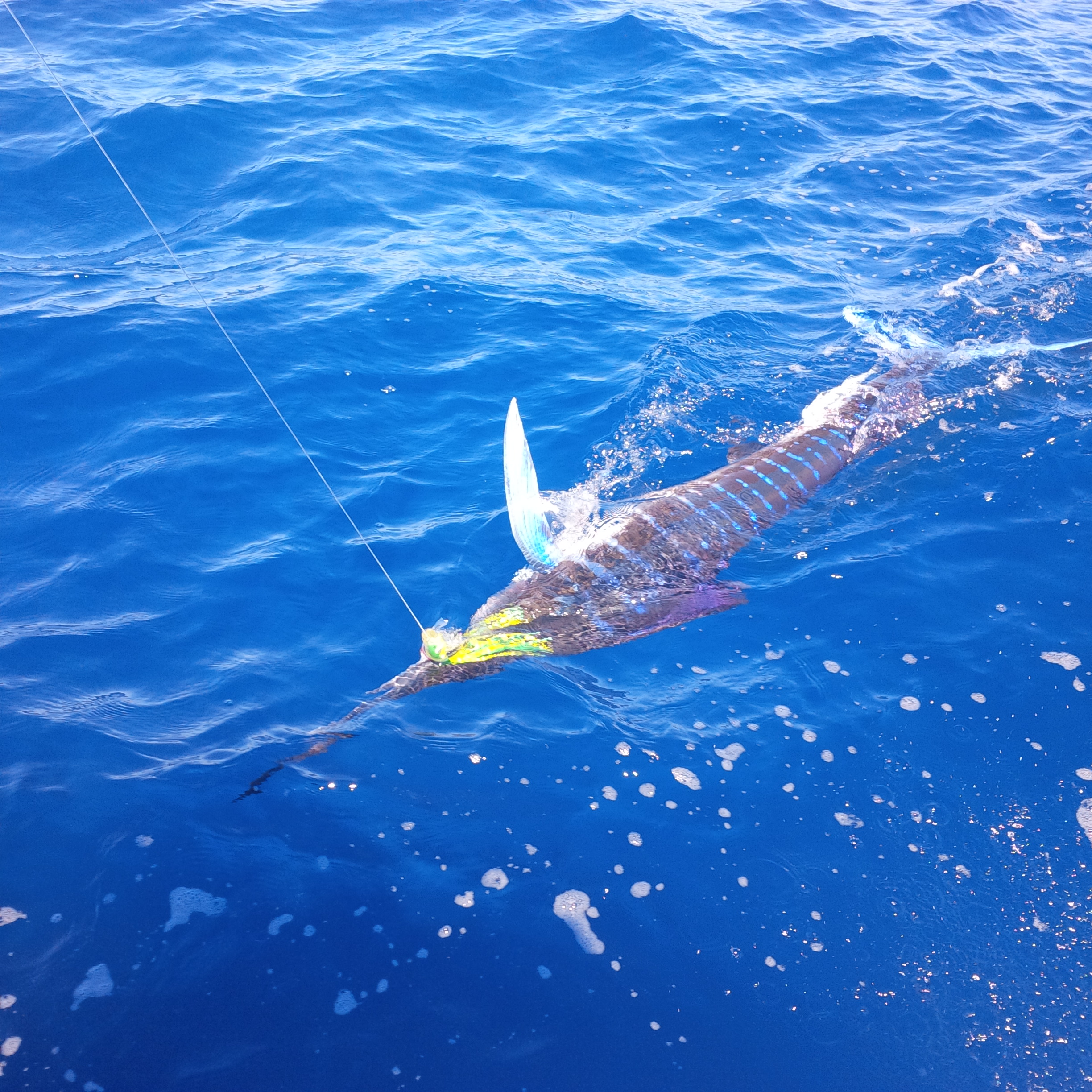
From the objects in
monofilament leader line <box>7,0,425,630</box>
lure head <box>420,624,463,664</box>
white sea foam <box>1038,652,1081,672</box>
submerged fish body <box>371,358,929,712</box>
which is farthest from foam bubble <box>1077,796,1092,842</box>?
monofilament leader line <box>7,0,425,630</box>

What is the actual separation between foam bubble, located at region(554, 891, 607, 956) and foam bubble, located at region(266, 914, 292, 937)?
1.45 meters

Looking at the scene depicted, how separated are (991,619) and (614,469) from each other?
11.0 ft

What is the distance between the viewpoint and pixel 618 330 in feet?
30.1

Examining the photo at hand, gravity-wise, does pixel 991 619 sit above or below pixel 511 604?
below

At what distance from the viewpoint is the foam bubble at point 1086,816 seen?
4.74 metres

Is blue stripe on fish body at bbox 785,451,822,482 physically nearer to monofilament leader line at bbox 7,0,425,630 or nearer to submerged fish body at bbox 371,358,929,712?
submerged fish body at bbox 371,358,929,712

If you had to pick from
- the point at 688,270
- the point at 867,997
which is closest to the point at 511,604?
the point at 867,997

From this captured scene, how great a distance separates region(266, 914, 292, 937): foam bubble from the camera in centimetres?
422

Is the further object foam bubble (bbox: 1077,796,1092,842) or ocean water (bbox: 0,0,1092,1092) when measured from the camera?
foam bubble (bbox: 1077,796,1092,842)

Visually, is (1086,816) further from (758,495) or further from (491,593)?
(491,593)

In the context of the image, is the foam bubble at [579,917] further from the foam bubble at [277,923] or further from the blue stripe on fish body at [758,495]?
the blue stripe on fish body at [758,495]

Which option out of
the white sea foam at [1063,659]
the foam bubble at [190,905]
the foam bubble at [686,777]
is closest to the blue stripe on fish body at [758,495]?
the white sea foam at [1063,659]

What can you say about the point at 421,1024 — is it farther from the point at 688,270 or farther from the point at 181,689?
the point at 688,270

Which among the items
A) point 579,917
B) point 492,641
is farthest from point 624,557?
point 579,917
